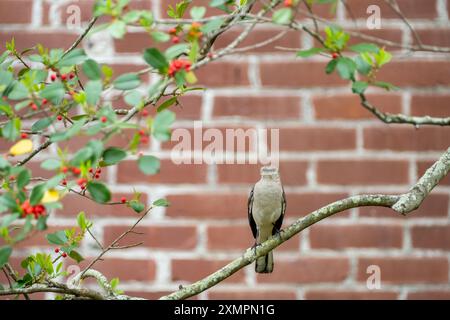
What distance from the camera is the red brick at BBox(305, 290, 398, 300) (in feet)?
6.66

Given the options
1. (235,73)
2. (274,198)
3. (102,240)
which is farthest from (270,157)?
(102,240)

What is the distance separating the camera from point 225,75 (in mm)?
2033

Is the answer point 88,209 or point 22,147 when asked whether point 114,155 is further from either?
point 88,209

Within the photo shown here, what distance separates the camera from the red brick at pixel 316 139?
202 centimetres

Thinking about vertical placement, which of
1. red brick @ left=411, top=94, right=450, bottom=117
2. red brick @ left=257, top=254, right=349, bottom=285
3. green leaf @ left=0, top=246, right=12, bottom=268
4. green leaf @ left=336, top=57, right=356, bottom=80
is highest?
red brick @ left=411, top=94, right=450, bottom=117

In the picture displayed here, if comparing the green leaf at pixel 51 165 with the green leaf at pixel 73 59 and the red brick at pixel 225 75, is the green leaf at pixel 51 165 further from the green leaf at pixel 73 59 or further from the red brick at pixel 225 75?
the red brick at pixel 225 75

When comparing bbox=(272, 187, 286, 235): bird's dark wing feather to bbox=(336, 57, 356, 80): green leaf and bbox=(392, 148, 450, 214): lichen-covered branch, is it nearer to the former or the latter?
bbox=(392, 148, 450, 214): lichen-covered branch

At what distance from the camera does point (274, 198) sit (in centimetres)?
201

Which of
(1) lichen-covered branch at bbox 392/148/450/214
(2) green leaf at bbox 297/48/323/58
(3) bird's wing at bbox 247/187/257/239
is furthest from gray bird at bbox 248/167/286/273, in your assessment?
(2) green leaf at bbox 297/48/323/58

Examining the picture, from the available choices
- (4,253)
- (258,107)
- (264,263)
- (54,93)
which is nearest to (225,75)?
(258,107)

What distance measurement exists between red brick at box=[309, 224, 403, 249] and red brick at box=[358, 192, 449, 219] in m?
0.04
